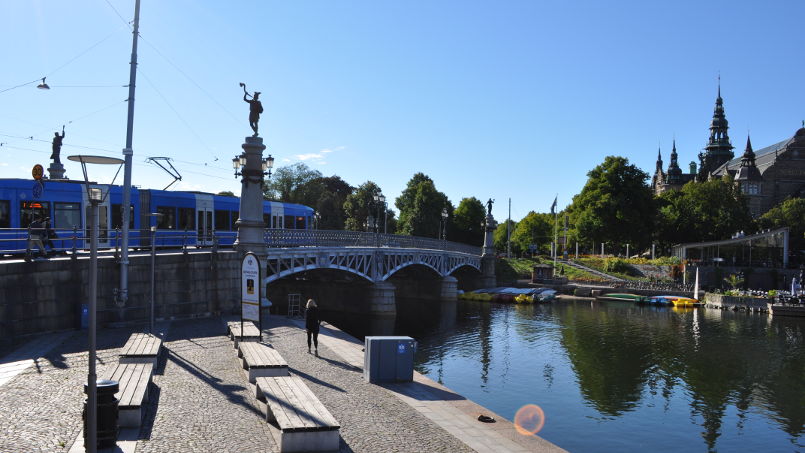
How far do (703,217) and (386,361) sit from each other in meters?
86.6

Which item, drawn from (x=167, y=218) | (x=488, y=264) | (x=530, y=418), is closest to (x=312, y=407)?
(x=530, y=418)

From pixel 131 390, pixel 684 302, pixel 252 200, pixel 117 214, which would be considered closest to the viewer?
pixel 131 390

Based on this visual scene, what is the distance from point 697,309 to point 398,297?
3050 centimetres

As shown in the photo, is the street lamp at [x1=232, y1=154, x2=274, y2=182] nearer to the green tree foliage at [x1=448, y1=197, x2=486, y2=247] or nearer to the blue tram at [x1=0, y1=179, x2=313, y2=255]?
the blue tram at [x1=0, y1=179, x2=313, y2=255]

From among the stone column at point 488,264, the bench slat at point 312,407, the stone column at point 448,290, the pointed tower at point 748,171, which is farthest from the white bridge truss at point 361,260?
the pointed tower at point 748,171

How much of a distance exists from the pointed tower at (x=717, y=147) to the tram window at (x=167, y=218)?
13472 centimetres

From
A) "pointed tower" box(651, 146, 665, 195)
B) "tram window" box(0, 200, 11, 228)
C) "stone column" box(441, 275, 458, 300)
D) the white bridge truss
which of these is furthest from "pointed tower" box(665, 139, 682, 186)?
"tram window" box(0, 200, 11, 228)

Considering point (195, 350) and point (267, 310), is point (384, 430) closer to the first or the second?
point (195, 350)

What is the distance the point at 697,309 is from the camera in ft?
198

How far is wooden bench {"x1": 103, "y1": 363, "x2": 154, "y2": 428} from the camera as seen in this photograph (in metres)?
10.4

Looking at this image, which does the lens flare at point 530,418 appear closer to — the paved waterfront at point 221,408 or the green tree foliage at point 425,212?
the paved waterfront at point 221,408

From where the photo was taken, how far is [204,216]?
34094 millimetres

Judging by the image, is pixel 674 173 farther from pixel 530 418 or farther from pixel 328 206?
pixel 530 418

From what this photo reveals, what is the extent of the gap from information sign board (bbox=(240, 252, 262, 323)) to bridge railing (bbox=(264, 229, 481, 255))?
12392mm
